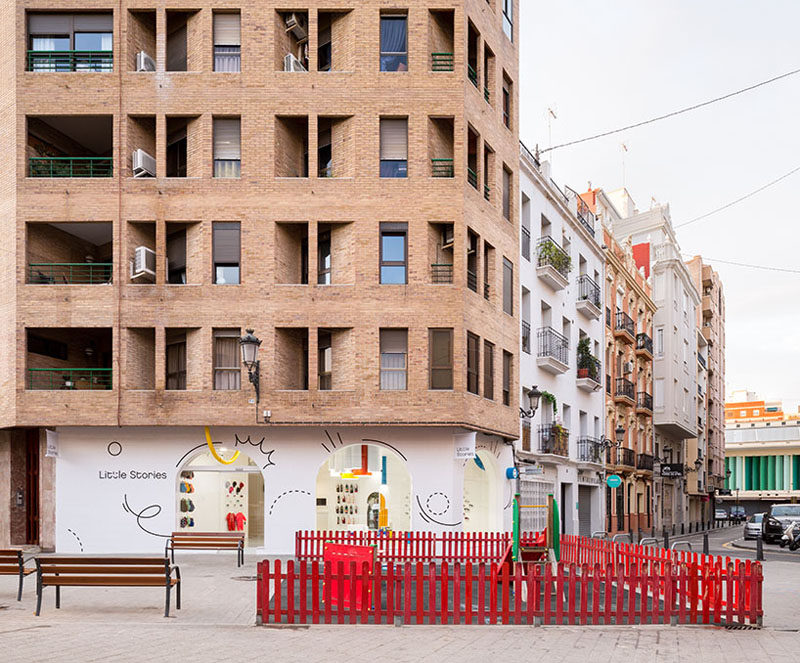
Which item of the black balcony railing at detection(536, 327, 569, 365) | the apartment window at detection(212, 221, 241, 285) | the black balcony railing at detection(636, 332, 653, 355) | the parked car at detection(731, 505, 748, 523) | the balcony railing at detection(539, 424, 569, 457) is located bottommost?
the parked car at detection(731, 505, 748, 523)

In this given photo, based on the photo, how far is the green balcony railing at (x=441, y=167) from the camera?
86.0 feet

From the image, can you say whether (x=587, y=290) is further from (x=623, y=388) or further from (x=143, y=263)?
(x=143, y=263)

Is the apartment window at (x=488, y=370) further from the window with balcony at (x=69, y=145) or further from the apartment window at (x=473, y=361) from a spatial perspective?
the window with balcony at (x=69, y=145)

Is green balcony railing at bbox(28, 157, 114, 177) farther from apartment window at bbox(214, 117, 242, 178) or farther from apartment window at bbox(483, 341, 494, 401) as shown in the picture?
apartment window at bbox(483, 341, 494, 401)

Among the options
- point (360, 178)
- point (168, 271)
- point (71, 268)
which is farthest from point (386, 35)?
point (71, 268)

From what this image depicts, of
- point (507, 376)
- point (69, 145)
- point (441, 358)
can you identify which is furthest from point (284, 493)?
point (69, 145)

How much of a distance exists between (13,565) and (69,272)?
44.9 ft

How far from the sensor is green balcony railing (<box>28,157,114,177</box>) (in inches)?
1033

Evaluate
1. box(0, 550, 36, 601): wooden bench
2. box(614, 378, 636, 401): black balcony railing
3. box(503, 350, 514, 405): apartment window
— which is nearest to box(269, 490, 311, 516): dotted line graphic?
box(503, 350, 514, 405): apartment window

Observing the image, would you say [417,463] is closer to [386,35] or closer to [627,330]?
[386,35]

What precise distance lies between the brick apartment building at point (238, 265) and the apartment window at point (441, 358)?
0.05 metres

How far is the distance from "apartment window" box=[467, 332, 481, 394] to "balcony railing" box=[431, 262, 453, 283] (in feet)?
5.39

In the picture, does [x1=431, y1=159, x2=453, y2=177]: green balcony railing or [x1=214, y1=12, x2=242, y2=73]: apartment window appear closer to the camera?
[x1=214, y1=12, x2=242, y2=73]: apartment window

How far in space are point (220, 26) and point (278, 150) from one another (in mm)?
3877
